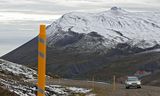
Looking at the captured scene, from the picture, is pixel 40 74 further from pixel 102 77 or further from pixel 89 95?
pixel 102 77

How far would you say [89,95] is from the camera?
29266mm

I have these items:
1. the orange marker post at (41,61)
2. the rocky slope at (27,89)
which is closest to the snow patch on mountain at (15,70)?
the rocky slope at (27,89)

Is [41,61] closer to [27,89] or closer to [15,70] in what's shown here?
[27,89]

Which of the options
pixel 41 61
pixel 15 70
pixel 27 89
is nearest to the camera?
pixel 41 61

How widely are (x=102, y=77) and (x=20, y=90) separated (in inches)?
6870

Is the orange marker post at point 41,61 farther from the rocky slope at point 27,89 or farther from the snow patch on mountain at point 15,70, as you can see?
the snow patch on mountain at point 15,70

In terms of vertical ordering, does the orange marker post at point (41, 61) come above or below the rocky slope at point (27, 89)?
above

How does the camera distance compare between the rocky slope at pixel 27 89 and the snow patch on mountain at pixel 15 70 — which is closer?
the rocky slope at pixel 27 89

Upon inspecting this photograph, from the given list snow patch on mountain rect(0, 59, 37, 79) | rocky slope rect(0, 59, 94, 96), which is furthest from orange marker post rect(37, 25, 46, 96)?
snow patch on mountain rect(0, 59, 37, 79)

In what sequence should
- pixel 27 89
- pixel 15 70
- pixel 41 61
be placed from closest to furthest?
pixel 41 61 < pixel 27 89 < pixel 15 70

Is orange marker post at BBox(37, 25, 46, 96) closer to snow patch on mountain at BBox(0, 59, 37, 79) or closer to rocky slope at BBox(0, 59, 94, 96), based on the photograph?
rocky slope at BBox(0, 59, 94, 96)

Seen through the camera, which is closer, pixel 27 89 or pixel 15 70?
pixel 27 89

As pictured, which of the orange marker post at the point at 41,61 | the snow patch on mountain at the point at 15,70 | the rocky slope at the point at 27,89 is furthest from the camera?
the snow patch on mountain at the point at 15,70

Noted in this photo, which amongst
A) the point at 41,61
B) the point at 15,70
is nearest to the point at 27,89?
the point at 41,61
